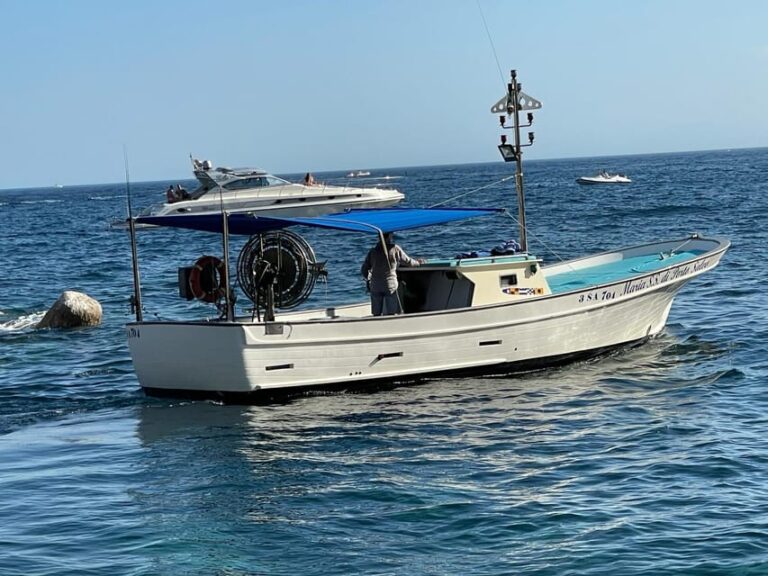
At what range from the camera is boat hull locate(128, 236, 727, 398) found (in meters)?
14.2

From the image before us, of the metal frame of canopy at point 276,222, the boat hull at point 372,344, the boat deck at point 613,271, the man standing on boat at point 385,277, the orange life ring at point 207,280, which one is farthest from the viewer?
the boat deck at point 613,271

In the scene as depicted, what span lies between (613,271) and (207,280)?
298 inches

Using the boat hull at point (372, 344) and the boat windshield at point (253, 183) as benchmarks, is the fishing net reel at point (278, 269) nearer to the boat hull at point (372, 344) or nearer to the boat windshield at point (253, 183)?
the boat hull at point (372, 344)

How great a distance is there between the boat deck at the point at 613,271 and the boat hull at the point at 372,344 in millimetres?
936

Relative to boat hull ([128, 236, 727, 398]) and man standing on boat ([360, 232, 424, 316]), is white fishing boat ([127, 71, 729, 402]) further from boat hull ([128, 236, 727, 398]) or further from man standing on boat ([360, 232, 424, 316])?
man standing on boat ([360, 232, 424, 316])

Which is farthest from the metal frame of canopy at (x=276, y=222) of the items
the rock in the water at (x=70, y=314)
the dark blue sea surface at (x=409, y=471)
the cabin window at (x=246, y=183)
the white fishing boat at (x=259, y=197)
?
the cabin window at (x=246, y=183)

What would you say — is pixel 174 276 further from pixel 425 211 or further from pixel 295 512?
pixel 295 512

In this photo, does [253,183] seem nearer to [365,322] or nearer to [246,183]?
[246,183]

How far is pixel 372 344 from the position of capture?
14.9 m

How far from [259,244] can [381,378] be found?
8.18ft

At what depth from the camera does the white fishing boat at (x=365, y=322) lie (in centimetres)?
1431

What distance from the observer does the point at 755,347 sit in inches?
683

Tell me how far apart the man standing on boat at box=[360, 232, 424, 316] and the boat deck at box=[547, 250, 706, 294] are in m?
2.92

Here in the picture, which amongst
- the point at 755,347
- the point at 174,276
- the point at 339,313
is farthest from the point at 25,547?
the point at 174,276
